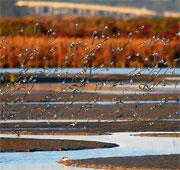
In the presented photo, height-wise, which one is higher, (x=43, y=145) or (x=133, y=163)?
(x=43, y=145)

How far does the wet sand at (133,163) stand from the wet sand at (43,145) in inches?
63.9

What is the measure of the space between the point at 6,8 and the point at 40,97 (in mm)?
80020

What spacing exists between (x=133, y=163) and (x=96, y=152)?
164 centimetres

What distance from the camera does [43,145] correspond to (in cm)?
1738

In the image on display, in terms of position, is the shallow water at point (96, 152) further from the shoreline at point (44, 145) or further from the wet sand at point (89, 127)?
the wet sand at point (89, 127)

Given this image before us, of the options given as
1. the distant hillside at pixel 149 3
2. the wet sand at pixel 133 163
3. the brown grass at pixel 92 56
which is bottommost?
the wet sand at pixel 133 163

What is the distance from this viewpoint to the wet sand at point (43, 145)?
17016mm

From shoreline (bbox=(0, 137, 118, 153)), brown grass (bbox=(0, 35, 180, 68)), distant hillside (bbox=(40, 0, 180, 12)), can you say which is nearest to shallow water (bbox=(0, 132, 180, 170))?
shoreline (bbox=(0, 137, 118, 153))

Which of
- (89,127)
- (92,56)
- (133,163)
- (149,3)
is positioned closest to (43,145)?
(133,163)

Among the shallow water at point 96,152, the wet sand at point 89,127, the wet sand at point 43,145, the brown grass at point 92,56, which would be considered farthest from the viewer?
the brown grass at point 92,56

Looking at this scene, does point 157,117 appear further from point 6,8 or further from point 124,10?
point 124,10

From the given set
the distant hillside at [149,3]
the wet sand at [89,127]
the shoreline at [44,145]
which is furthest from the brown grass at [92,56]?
the distant hillside at [149,3]

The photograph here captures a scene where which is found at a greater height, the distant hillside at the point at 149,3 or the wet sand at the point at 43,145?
the distant hillside at the point at 149,3

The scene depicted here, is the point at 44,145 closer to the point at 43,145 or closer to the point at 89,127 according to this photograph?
the point at 43,145
